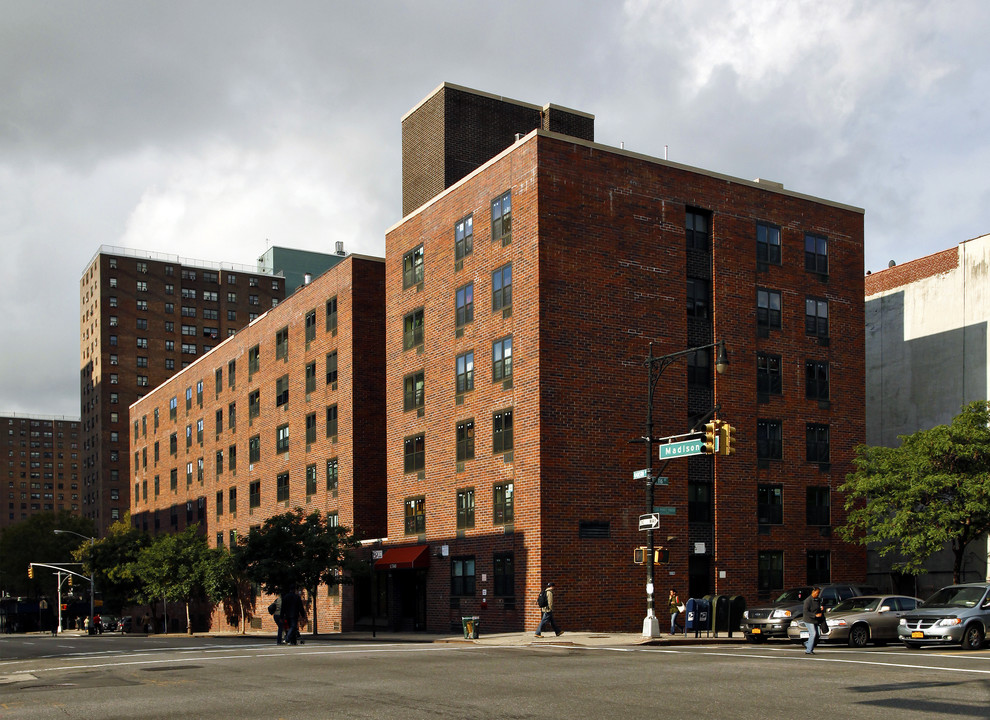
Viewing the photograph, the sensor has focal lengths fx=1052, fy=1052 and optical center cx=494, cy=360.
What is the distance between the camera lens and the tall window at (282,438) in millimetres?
67750

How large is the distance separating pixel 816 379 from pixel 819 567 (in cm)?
888

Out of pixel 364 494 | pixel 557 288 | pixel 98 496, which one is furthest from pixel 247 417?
pixel 98 496

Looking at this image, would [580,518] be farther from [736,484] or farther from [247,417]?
[247,417]

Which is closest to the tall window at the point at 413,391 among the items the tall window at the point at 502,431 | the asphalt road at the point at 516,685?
the tall window at the point at 502,431

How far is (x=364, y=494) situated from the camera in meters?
57.9

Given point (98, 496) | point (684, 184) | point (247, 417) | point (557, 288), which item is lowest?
point (98, 496)

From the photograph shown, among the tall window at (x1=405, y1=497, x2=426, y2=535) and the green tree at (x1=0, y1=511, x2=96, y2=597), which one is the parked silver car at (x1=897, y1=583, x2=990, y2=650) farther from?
the green tree at (x1=0, y1=511, x2=96, y2=597)

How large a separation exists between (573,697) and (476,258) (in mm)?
32244

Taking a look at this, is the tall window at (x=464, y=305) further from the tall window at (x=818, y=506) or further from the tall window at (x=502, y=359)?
the tall window at (x=818, y=506)

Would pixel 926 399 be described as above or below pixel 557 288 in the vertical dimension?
below

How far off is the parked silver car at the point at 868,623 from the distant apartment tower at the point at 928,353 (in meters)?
20.9

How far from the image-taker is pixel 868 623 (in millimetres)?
31094

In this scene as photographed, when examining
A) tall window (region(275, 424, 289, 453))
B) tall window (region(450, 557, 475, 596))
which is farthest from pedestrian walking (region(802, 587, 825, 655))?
tall window (region(275, 424, 289, 453))

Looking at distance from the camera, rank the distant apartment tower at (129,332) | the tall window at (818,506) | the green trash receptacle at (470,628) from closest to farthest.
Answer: the green trash receptacle at (470,628) < the tall window at (818,506) < the distant apartment tower at (129,332)
